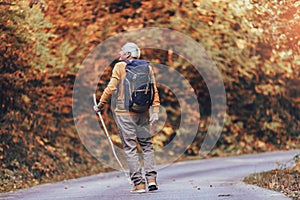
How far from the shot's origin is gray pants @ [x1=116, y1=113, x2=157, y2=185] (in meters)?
11.1

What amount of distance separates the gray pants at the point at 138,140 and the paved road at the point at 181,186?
0.30 m

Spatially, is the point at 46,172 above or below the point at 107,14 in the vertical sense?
below

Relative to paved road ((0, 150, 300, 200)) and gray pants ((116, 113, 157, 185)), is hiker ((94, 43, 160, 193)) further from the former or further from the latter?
paved road ((0, 150, 300, 200))

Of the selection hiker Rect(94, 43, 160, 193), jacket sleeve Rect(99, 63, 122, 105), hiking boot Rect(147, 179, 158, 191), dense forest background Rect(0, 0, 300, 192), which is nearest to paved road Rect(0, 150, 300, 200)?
hiking boot Rect(147, 179, 158, 191)

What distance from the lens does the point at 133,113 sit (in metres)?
11.1

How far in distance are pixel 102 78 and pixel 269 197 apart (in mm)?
8513

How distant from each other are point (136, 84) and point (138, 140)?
0.82 m

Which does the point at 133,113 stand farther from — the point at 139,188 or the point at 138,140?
the point at 139,188

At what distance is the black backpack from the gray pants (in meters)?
0.27

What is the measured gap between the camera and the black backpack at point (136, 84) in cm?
1092

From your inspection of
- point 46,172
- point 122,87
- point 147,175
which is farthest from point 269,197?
point 46,172

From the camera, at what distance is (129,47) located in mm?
11086

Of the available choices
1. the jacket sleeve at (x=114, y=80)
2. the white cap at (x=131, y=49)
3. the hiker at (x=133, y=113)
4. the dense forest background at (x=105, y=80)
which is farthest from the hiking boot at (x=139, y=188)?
the dense forest background at (x=105, y=80)

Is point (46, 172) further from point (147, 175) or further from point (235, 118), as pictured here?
point (235, 118)
